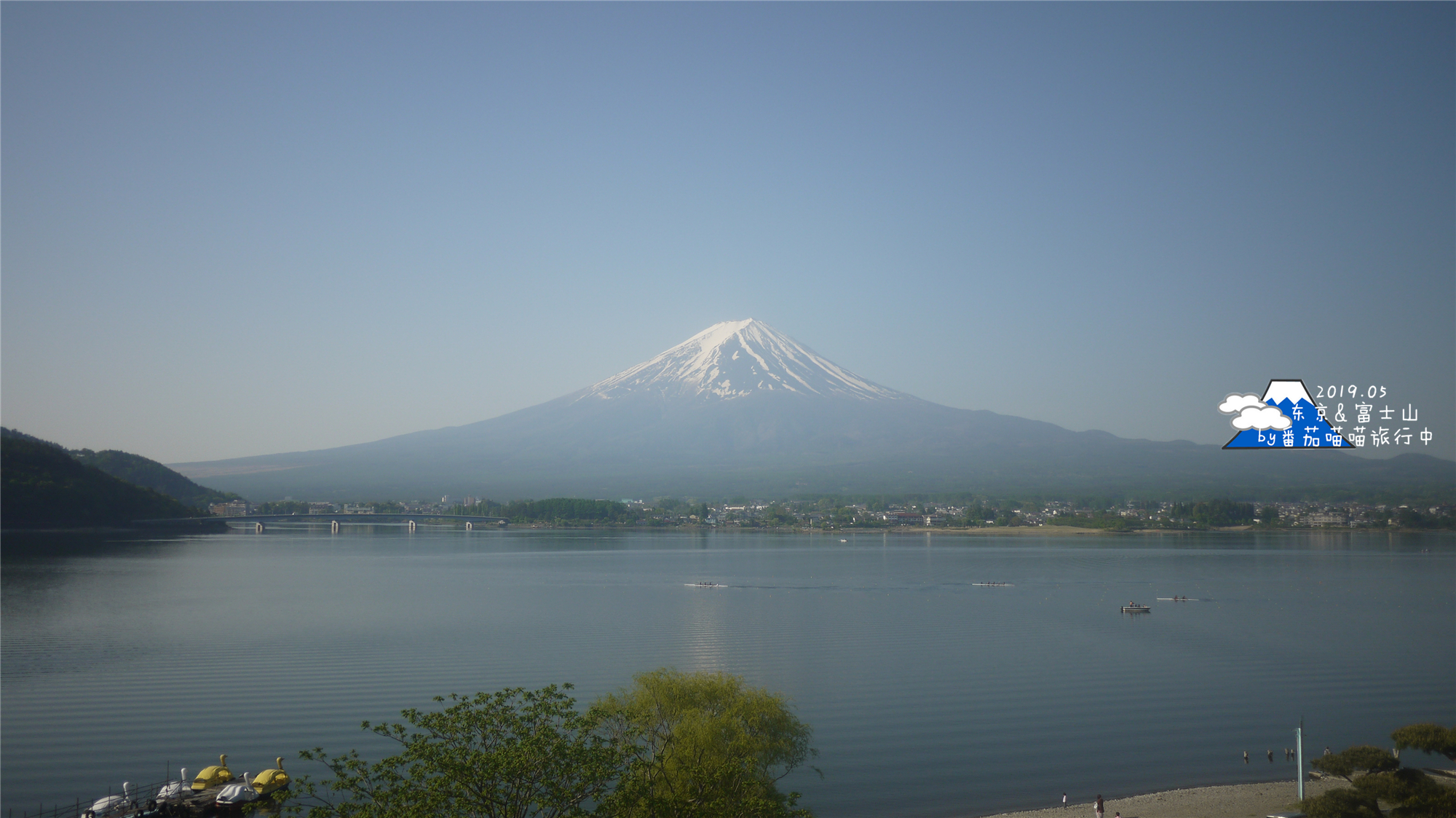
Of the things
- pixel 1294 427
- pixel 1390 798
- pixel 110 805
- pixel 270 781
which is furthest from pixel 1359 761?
pixel 110 805

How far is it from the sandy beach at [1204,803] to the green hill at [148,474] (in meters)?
66.8

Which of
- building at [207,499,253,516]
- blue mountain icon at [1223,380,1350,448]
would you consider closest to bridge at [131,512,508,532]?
building at [207,499,253,516]

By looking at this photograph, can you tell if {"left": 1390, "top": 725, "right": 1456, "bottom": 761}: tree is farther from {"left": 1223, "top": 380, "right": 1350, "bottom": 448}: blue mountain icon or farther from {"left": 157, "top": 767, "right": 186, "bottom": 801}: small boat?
{"left": 157, "top": 767, "right": 186, "bottom": 801}: small boat

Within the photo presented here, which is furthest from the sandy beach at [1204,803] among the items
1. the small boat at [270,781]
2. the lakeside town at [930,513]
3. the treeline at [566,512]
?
the treeline at [566,512]

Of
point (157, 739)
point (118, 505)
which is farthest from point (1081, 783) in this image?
point (118, 505)

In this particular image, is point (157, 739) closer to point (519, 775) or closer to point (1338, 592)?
point (519, 775)

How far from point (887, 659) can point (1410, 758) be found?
27.2 ft

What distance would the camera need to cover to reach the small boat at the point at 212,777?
9.66 metres

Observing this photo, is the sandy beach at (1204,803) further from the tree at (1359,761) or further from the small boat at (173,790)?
the small boat at (173,790)

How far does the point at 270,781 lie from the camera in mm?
9742

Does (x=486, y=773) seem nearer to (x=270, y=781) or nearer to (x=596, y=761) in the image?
(x=596, y=761)

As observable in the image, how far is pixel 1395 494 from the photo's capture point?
209 feet

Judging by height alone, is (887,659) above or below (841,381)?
below

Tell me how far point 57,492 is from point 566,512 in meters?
34.7
